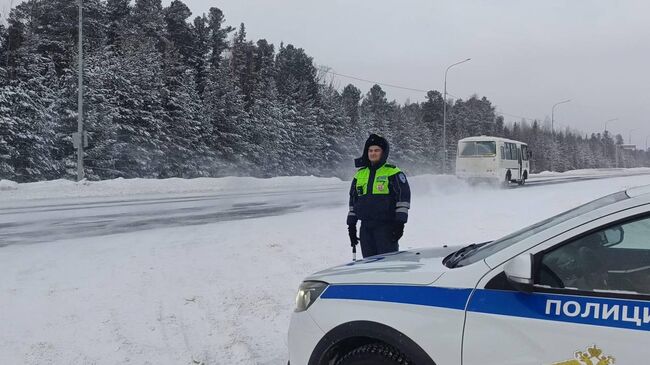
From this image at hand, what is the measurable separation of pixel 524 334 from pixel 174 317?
12.5ft

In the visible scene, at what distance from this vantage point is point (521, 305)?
2326 millimetres

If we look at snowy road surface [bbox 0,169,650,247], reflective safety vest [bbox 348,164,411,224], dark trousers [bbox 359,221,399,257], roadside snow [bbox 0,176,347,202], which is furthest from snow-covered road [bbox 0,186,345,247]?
reflective safety vest [bbox 348,164,411,224]

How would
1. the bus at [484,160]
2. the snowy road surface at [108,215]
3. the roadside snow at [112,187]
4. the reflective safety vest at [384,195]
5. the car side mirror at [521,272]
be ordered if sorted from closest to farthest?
the car side mirror at [521,272], the reflective safety vest at [384,195], the snowy road surface at [108,215], the roadside snow at [112,187], the bus at [484,160]

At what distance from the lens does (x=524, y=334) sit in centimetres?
228

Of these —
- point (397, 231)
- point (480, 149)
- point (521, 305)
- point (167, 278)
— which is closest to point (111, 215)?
point (167, 278)

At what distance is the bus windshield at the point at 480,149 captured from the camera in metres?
26.8

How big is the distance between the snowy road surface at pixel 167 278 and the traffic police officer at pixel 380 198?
1.29 m

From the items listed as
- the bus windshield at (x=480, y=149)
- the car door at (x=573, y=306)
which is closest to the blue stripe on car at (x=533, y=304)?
the car door at (x=573, y=306)

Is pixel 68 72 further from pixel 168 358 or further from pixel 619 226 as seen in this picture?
pixel 619 226

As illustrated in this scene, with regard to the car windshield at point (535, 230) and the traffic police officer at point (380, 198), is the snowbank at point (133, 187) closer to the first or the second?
the traffic police officer at point (380, 198)

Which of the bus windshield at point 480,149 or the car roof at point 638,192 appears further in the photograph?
the bus windshield at point 480,149

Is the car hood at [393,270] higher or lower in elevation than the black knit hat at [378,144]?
lower

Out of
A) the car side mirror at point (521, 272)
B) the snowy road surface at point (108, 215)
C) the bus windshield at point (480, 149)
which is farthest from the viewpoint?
the bus windshield at point (480, 149)

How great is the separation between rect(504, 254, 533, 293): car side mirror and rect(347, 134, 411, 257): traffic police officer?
2.44 m
